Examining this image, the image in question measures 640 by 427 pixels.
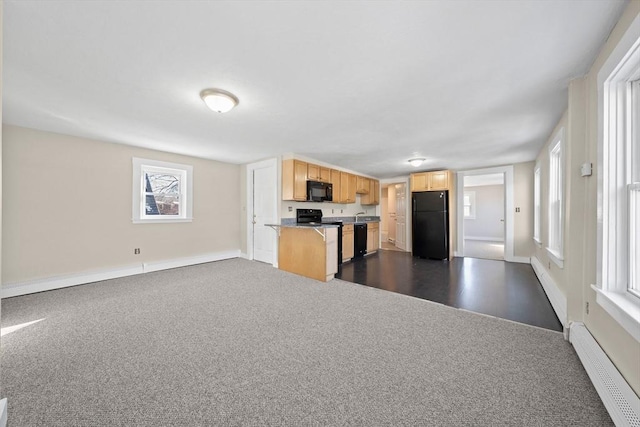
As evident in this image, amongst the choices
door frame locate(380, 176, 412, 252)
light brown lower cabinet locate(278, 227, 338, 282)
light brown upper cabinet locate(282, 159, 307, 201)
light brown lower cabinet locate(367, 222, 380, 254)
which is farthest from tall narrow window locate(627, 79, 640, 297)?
door frame locate(380, 176, 412, 252)

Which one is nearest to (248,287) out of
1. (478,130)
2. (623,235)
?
(623,235)

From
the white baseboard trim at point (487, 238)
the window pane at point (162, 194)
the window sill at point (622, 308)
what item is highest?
the window pane at point (162, 194)

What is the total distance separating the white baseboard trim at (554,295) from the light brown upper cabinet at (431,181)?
99.8 inches

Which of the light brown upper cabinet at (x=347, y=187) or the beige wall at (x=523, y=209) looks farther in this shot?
the light brown upper cabinet at (x=347, y=187)

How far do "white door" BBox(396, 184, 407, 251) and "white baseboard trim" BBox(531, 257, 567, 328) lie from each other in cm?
329

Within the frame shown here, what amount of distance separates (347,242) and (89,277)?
4.63 m

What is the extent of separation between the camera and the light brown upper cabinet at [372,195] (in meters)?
6.91

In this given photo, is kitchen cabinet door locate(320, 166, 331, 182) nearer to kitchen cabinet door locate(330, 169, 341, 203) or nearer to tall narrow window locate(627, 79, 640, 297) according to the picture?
kitchen cabinet door locate(330, 169, 341, 203)

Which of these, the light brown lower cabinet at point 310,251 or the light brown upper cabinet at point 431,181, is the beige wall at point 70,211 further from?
the light brown upper cabinet at point 431,181

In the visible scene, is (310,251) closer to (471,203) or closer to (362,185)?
(362,185)

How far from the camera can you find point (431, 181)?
229 inches

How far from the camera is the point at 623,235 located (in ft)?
5.07

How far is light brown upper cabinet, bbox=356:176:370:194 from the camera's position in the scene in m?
6.41

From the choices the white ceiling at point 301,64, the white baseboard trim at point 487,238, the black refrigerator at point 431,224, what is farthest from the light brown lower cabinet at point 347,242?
the white baseboard trim at point 487,238
